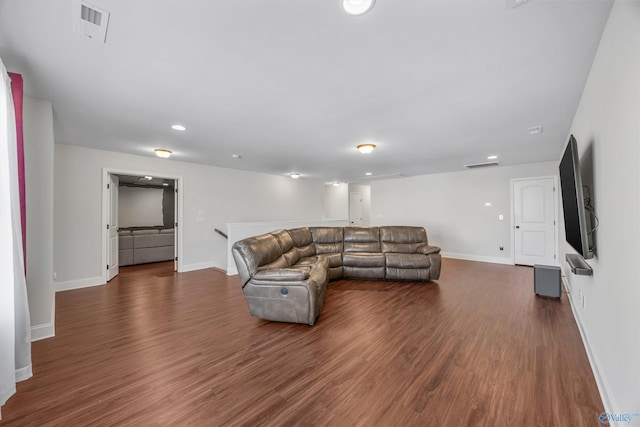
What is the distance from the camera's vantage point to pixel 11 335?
1666 mm

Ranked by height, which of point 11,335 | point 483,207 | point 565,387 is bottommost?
point 565,387

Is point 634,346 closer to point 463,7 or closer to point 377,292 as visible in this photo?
point 463,7

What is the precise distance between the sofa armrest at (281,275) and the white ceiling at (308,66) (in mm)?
1833

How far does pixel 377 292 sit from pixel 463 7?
139 inches

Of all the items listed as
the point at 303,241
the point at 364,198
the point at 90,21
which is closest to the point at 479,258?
the point at 303,241

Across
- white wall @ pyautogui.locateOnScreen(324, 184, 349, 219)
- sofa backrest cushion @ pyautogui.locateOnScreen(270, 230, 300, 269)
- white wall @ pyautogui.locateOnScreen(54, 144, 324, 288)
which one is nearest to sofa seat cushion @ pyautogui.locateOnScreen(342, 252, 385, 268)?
sofa backrest cushion @ pyautogui.locateOnScreen(270, 230, 300, 269)

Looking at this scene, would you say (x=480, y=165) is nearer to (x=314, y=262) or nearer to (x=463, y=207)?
(x=463, y=207)

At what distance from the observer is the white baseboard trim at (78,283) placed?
4133 millimetres

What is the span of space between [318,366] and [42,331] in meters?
2.92

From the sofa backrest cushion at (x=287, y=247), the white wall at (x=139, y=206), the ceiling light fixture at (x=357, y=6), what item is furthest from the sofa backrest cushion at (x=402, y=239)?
the white wall at (x=139, y=206)

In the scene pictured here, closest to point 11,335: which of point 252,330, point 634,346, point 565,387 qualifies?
point 252,330

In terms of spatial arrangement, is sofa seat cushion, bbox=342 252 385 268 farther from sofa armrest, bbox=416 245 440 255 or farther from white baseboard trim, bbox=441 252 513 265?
white baseboard trim, bbox=441 252 513 265

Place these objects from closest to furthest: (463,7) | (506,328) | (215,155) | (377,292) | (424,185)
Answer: (463,7) < (506,328) < (377,292) < (215,155) < (424,185)

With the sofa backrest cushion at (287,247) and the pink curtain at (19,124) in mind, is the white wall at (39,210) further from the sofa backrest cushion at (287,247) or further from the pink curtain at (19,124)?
the sofa backrest cushion at (287,247)
